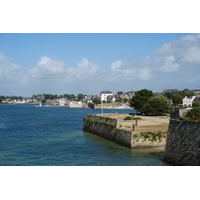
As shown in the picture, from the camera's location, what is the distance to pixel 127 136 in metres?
24.8

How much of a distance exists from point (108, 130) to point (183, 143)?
1529 centimetres

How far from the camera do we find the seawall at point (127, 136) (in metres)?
23.7

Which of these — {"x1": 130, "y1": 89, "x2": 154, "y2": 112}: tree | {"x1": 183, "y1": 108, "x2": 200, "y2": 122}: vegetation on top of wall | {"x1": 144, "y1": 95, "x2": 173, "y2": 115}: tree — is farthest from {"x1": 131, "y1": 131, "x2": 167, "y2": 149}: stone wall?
{"x1": 130, "y1": 89, "x2": 154, "y2": 112}: tree

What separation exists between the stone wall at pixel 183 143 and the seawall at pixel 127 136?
6349 millimetres

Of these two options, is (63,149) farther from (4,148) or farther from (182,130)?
(182,130)

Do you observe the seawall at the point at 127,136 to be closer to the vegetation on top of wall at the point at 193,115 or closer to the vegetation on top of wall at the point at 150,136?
the vegetation on top of wall at the point at 150,136

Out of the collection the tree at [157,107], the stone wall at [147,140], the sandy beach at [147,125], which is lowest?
the stone wall at [147,140]

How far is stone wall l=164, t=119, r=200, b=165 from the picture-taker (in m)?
14.1

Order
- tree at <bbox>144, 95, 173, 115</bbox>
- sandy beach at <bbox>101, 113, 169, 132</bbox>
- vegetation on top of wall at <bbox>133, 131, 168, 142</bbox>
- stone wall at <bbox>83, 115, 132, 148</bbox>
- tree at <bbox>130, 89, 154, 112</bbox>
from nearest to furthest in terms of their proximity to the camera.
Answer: vegetation on top of wall at <bbox>133, 131, 168, 142</bbox> < stone wall at <bbox>83, 115, 132, 148</bbox> < sandy beach at <bbox>101, 113, 169, 132</bbox> < tree at <bbox>144, 95, 173, 115</bbox> < tree at <bbox>130, 89, 154, 112</bbox>

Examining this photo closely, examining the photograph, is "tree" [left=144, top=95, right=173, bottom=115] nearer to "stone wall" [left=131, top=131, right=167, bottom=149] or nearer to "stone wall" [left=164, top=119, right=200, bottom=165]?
"stone wall" [left=131, top=131, right=167, bottom=149]

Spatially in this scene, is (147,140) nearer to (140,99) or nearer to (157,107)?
(157,107)

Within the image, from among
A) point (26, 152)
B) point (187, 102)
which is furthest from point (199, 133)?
point (187, 102)

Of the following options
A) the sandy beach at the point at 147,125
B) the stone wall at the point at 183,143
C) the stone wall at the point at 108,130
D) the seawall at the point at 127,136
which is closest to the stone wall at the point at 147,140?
the seawall at the point at 127,136

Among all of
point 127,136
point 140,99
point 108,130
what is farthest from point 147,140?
point 140,99
